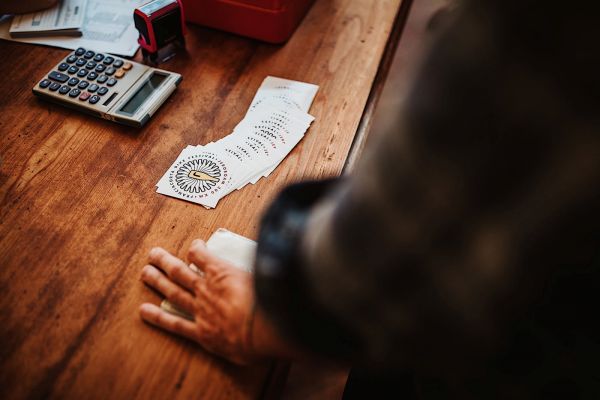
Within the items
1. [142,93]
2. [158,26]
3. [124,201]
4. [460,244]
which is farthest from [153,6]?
[460,244]

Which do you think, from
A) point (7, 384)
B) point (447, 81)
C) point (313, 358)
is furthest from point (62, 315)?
point (447, 81)

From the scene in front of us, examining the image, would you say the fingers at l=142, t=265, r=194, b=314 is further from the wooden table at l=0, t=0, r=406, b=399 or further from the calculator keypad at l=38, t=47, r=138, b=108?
the calculator keypad at l=38, t=47, r=138, b=108

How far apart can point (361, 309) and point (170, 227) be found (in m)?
0.39

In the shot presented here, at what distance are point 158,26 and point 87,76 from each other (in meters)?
0.18

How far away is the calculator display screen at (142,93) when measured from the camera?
0.83m

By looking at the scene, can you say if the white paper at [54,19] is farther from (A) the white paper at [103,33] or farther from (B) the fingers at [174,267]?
(B) the fingers at [174,267]

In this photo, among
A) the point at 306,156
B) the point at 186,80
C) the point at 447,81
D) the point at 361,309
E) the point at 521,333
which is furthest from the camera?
the point at 186,80

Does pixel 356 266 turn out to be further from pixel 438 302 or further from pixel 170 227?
pixel 170 227

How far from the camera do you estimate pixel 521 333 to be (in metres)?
0.57

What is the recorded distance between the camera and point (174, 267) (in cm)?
63

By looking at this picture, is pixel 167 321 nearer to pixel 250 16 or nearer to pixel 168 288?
pixel 168 288

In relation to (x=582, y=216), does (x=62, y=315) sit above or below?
below

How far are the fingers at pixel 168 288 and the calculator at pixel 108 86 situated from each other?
0.33m

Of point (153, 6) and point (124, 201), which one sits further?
point (153, 6)
